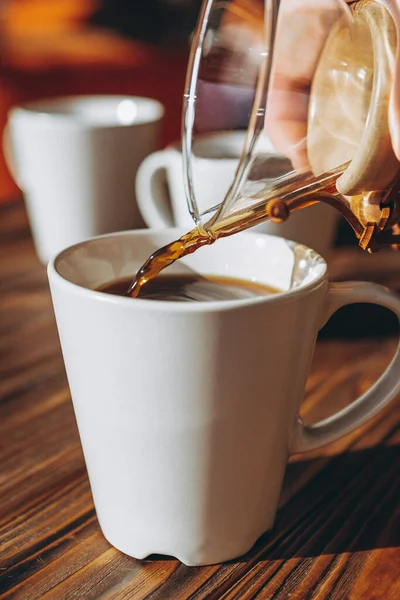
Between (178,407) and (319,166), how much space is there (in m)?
0.21

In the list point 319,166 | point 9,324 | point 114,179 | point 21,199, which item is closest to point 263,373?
point 319,166

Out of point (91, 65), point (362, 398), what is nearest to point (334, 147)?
point (362, 398)

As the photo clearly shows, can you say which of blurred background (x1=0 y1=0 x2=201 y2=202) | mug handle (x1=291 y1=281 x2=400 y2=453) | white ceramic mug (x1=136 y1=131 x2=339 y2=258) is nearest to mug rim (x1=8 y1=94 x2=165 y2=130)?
white ceramic mug (x1=136 y1=131 x2=339 y2=258)

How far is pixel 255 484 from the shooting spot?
47 cm

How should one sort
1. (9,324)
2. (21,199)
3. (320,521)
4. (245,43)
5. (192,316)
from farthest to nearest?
(21,199) < (9,324) < (245,43) < (320,521) < (192,316)

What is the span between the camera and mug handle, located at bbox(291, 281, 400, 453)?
1.62 ft

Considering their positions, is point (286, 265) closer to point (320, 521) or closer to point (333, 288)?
point (333, 288)

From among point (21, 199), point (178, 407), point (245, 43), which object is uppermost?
point (245, 43)

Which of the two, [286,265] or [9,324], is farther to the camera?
[9,324]

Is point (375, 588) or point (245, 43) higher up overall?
point (245, 43)

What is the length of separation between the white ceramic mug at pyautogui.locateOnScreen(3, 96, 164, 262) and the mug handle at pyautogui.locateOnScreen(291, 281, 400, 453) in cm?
51

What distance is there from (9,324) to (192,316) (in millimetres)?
459

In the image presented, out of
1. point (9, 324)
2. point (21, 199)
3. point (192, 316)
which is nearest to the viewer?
point (192, 316)

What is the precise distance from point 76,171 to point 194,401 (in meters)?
0.57
